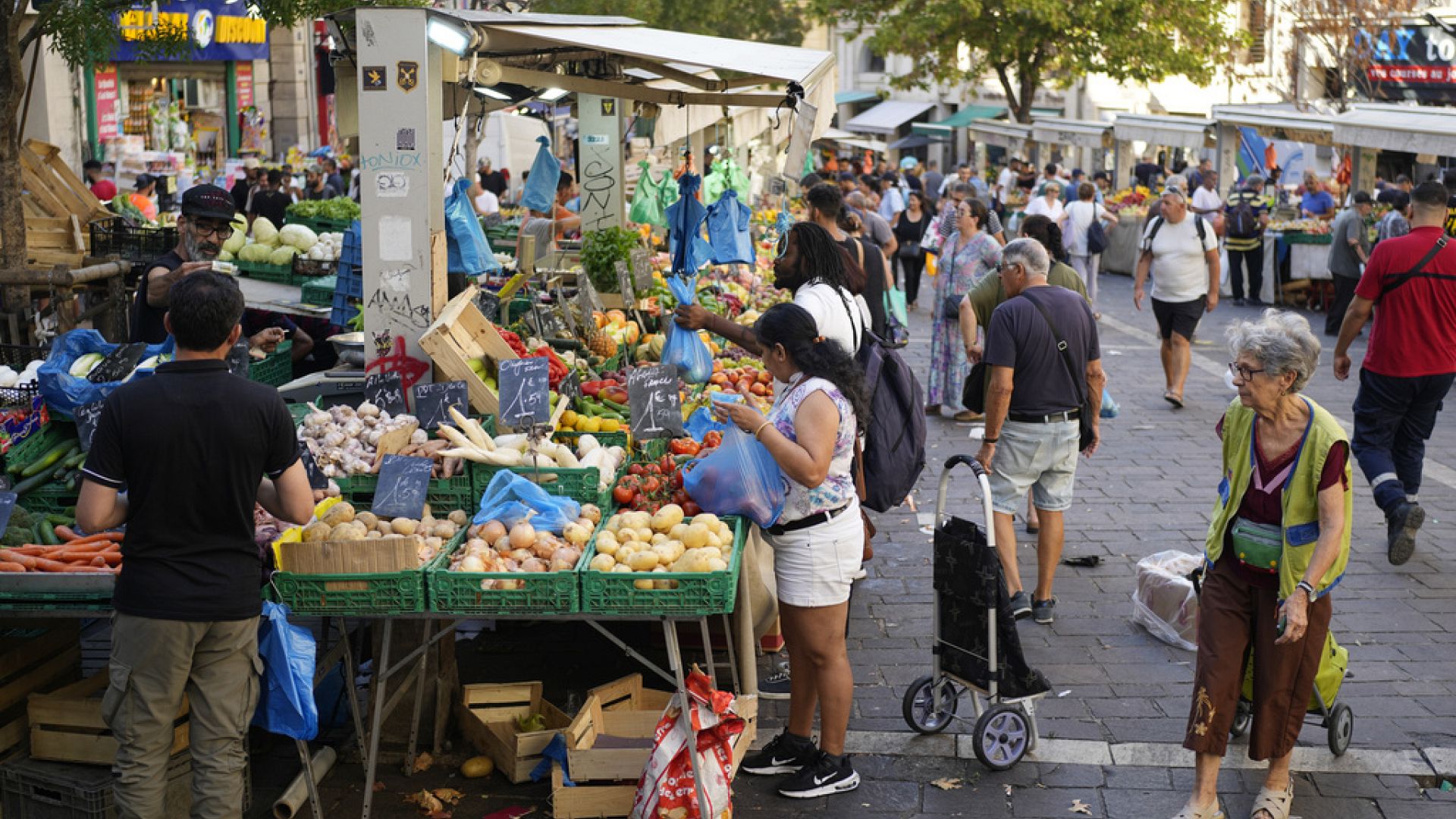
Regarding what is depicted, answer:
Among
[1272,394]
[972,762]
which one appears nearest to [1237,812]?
[972,762]

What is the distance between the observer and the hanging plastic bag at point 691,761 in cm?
473

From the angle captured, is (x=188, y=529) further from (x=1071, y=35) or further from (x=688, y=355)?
(x=1071, y=35)

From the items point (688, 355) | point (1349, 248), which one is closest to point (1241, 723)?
point (688, 355)

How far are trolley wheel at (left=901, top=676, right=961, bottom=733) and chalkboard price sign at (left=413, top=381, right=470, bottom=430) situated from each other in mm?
2173

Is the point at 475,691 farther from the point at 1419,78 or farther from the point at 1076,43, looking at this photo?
the point at 1419,78

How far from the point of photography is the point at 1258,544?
4.81 meters

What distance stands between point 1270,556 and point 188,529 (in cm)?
341

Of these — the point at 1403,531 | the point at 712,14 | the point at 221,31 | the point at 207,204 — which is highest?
the point at 712,14

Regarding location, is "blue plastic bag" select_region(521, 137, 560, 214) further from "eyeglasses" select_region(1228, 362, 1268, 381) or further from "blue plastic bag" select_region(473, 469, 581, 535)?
"eyeglasses" select_region(1228, 362, 1268, 381)

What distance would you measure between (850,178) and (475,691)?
49.0 ft

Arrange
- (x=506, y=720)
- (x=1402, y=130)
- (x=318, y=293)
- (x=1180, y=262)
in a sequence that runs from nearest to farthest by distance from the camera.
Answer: (x=506, y=720), (x=318, y=293), (x=1180, y=262), (x=1402, y=130)

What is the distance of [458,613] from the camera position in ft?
15.9

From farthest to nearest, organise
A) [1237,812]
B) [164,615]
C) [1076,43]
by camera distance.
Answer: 1. [1076,43]
2. [1237,812]
3. [164,615]

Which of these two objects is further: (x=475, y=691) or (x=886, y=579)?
(x=886, y=579)
